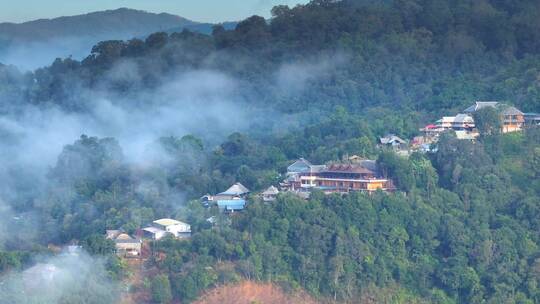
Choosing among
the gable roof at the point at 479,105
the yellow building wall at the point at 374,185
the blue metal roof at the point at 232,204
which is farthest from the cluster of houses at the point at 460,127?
the blue metal roof at the point at 232,204

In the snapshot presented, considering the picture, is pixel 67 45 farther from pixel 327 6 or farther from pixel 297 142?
pixel 297 142

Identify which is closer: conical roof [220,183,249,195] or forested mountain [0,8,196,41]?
conical roof [220,183,249,195]

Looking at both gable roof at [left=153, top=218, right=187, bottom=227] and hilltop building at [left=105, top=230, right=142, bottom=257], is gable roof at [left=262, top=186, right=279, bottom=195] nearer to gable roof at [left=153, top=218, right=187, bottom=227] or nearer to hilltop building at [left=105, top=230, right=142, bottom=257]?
gable roof at [left=153, top=218, right=187, bottom=227]

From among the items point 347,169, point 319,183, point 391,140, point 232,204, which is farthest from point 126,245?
point 391,140

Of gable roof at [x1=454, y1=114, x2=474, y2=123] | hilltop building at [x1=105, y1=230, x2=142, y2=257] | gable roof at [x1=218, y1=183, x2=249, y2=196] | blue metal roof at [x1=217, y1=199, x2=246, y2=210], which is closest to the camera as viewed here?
hilltop building at [x1=105, y1=230, x2=142, y2=257]

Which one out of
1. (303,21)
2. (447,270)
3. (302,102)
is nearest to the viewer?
(447,270)

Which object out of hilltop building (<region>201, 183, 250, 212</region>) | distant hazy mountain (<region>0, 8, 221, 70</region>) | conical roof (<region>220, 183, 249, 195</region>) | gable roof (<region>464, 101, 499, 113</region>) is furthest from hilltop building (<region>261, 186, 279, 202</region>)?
distant hazy mountain (<region>0, 8, 221, 70</region>)

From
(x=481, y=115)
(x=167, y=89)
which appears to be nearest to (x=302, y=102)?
(x=167, y=89)
